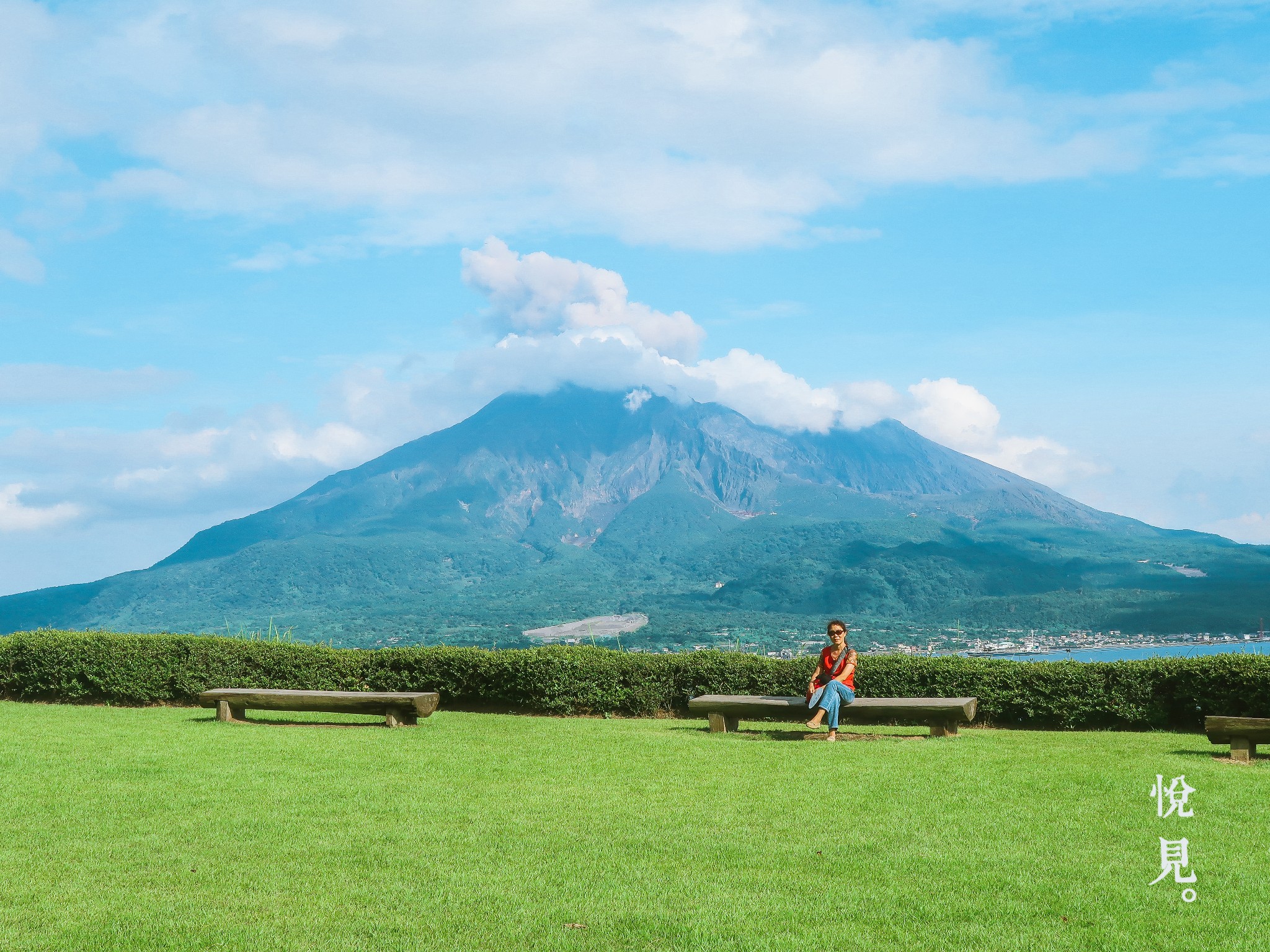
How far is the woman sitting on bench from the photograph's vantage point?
1265 centimetres

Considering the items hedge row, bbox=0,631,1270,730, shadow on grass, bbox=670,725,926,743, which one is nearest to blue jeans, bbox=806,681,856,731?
shadow on grass, bbox=670,725,926,743

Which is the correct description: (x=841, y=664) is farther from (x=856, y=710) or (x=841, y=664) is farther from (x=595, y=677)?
(x=595, y=677)

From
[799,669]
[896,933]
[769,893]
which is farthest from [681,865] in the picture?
[799,669]

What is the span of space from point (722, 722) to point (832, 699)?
1.66 m

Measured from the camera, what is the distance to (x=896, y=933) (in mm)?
5094

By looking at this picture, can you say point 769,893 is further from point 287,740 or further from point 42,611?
point 42,611

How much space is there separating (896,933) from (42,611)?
705 ft

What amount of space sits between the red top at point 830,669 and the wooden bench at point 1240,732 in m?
3.94

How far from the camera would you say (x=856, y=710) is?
42.4ft

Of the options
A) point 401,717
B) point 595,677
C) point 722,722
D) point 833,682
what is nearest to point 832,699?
point 833,682

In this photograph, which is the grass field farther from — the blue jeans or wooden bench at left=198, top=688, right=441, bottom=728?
wooden bench at left=198, top=688, right=441, bottom=728

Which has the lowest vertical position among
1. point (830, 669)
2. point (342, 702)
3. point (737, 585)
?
point (342, 702)

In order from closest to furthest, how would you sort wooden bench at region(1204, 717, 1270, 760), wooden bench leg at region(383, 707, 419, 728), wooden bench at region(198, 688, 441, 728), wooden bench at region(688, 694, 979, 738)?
wooden bench at region(1204, 717, 1270, 760) < wooden bench at region(688, 694, 979, 738) < wooden bench at region(198, 688, 441, 728) < wooden bench leg at region(383, 707, 419, 728)

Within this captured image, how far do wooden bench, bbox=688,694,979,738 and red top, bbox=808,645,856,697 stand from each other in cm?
30
